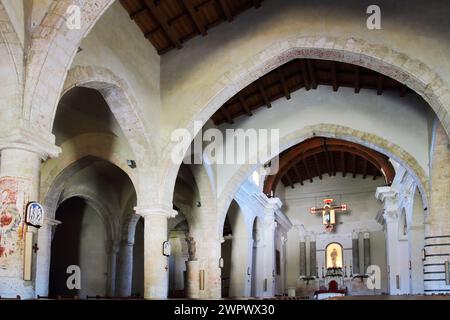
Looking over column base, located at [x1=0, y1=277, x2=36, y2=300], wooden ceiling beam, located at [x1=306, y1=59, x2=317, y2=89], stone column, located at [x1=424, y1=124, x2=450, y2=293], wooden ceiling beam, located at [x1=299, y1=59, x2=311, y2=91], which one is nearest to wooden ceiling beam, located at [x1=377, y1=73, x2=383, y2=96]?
wooden ceiling beam, located at [x1=306, y1=59, x2=317, y2=89]

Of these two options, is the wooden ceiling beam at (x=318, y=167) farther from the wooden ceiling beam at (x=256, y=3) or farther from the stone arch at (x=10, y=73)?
the stone arch at (x=10, y=73)

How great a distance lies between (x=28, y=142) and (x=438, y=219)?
10860 millimetres

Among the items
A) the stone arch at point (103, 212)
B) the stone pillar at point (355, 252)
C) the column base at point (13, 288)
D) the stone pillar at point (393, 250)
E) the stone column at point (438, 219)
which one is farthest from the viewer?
the stone pillar at point (355, 252)

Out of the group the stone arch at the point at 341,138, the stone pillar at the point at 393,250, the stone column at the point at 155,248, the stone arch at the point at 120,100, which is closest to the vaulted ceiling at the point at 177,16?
the stone arch at the point at 120,100

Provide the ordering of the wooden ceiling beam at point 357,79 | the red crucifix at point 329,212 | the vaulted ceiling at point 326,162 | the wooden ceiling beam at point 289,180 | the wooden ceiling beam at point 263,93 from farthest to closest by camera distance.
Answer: the wooden ceiling beam at point 289,180 → the red crucifix at point 329,212 → the vaulted ceiling at point 326,162 → the wooden ceiling beam at point 263,93 → the wooden ceiling beam at point 357,79

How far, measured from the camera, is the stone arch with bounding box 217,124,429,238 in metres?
15.3

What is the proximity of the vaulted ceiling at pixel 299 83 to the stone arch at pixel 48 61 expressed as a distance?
27.5 feet

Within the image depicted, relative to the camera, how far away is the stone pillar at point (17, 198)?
23.7 feet

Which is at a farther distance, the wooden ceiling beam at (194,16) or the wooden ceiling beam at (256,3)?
the wooden ceiling beam at (256,3)

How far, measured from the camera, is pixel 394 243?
22.0 metres

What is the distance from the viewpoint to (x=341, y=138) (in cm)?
1694

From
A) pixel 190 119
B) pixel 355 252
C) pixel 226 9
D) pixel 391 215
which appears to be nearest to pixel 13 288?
pixel 190 119

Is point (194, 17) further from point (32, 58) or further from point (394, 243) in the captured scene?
point (394, 243)
